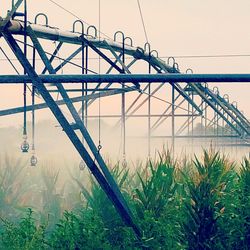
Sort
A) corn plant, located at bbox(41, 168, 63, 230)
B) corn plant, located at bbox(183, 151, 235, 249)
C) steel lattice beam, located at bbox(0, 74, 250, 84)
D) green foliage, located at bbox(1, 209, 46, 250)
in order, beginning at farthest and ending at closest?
corn plant, located at bbox(41, 168, 63, 230)
corn plant, located at bbox(183, 151, 235, 249)
green foliage, located at bbox(1, 209, 46, 250)
steel lattice beam, located at bbox(0, 74, 250, 84)

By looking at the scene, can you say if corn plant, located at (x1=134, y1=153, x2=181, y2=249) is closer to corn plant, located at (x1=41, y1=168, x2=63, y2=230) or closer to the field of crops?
the field of crops

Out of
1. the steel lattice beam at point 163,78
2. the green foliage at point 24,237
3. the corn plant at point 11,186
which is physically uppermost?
the steel lattice beam at point 163,78

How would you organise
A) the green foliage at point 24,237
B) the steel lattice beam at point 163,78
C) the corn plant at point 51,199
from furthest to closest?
the corn plant at point 51,199, the green foliage at point 24,237, the steel lattice beam at point 163,78

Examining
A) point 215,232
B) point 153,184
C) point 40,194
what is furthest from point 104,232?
point 40,194

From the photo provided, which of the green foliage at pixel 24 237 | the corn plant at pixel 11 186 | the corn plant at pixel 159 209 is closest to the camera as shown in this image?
the green foliage at pixel 24 237

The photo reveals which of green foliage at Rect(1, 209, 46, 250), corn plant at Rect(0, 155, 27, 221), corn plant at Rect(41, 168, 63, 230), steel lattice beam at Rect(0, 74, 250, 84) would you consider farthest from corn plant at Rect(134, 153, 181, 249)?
corn plant at Rect(0, 155, 27, 221)

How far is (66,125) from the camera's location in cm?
937

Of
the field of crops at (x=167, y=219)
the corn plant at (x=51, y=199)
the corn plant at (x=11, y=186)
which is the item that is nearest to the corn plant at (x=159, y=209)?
the field of crops at (x=167, y=219)

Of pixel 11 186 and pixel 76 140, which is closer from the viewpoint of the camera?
pixel 76 140

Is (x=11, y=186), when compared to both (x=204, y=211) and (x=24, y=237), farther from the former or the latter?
(x=204, y=211)

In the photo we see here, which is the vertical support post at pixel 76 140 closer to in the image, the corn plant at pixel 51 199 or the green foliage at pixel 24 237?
the green foliage at pixel 24 237

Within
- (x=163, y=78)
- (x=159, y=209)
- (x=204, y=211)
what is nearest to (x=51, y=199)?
(x=159, y=209)

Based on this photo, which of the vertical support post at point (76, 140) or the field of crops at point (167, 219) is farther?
the field of crops at point (167, 219)

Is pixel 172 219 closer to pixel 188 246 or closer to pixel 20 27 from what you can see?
pixel 188 246
